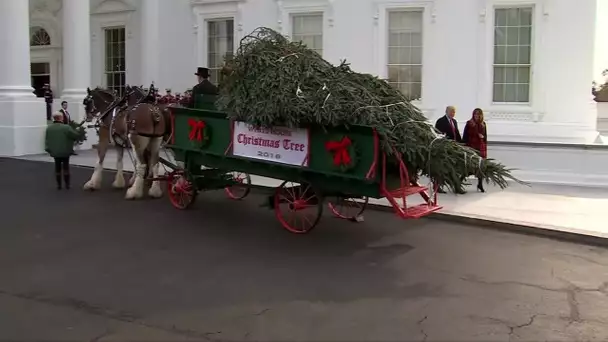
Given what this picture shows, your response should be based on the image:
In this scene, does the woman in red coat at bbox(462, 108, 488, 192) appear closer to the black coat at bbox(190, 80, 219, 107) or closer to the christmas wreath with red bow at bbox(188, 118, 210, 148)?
the black coat at bbox(190, 80, 219, 107)

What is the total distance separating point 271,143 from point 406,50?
9.72m

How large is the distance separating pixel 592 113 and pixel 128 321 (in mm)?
13419

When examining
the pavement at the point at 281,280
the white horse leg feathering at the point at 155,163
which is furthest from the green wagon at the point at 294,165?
the white horse leg feathering at the point at 155,163

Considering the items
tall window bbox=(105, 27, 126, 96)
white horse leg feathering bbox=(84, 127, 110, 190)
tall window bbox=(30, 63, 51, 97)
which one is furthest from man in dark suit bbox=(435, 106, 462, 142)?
tall window bbox=(30, 63, 51, 97)

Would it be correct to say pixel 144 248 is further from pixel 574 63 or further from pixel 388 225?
pixel 574 63

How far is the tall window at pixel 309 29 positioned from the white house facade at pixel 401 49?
1.1 inches

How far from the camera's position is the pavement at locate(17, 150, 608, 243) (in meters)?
9.49

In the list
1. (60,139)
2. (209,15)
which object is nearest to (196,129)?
(60,139)

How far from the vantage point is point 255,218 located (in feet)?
33.4

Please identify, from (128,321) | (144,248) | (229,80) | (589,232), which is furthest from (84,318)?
(589,232)

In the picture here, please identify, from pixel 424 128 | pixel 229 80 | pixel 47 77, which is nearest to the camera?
pixel 424 128

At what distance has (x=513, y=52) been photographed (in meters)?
16.4

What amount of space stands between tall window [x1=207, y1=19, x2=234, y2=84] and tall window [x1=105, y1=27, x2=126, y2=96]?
3.46 metres

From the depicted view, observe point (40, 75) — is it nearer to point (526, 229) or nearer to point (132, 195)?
point (132, 195)
